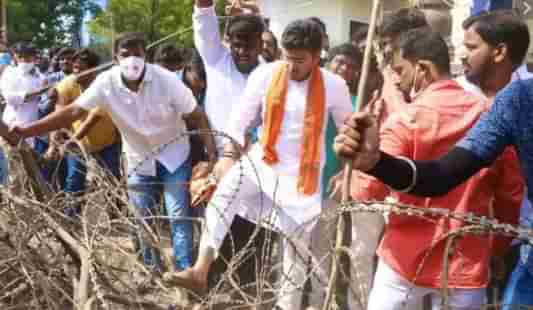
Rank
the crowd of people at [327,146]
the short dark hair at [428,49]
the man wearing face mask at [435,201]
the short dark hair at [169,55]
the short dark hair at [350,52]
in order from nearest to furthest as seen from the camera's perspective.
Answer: the crowd of people at [327,146] < the man wearing face mask at [435,201] < the short dark hair at [428,49] < the short dark hair at [350,52] < the short dark hair at [169,55]

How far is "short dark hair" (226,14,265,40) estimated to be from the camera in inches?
159

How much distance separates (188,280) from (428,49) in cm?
136

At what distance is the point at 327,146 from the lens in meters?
3.82

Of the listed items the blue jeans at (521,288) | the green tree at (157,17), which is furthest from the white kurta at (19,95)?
the green tree at (157,17)

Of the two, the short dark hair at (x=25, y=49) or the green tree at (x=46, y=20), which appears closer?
the short dark hair at (x=25, y=49)

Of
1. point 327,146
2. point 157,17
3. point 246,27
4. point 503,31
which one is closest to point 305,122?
point 327,146

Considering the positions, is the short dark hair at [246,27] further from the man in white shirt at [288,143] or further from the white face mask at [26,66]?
the white face mask at [26,66]

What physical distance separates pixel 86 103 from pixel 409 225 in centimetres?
223

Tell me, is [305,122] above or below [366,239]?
above

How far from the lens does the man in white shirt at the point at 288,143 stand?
3498mm

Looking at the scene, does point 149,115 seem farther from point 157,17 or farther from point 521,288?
point 157,17

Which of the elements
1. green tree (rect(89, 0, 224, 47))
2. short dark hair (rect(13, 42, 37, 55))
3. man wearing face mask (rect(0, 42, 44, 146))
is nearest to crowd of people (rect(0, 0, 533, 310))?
man wearing face mask (rect(0, 42, 44, 146))

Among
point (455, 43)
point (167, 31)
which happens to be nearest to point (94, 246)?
point (455, 43)

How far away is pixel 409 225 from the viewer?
8.14ft
